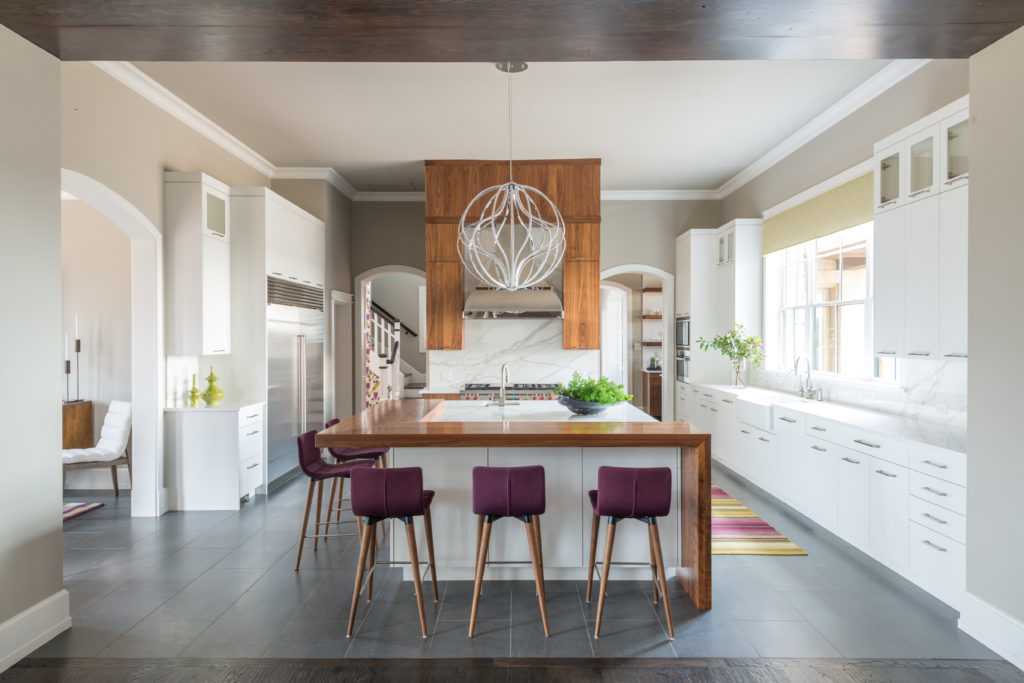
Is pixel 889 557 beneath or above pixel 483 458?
beneath

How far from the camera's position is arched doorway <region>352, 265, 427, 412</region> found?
7.59 metres

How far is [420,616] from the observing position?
2848 millimetres

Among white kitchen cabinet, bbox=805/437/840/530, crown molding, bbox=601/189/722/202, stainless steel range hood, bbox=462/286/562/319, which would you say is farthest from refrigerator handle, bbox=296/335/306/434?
white kitchen cabinet, bbox=805/437/840/530

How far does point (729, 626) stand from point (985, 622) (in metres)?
1.06

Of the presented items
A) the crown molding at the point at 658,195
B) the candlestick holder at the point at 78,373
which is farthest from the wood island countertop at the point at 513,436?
the crown molding at the point at 658,195

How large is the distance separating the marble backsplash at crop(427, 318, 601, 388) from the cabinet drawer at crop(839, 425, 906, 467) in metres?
3.04

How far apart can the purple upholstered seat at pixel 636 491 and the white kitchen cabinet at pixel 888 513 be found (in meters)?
1.37

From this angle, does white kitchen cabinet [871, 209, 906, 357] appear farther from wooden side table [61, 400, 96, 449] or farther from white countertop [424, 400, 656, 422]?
wooden side table [61, 400, 96, 449]

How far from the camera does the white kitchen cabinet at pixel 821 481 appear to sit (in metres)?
3.95

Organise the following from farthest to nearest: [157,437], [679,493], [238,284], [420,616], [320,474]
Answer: [238,284]
[157,437]
[320,474]
[679,493]
[420,616]

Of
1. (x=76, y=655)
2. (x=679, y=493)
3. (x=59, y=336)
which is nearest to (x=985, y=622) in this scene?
(x=679, y=493)

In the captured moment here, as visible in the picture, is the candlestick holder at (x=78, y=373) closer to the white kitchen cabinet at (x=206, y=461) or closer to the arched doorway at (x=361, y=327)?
the white kitchen cabinet at (x=206, y=461)

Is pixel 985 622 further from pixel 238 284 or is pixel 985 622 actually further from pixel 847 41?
pixel 238 284

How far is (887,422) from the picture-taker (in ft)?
12.4
